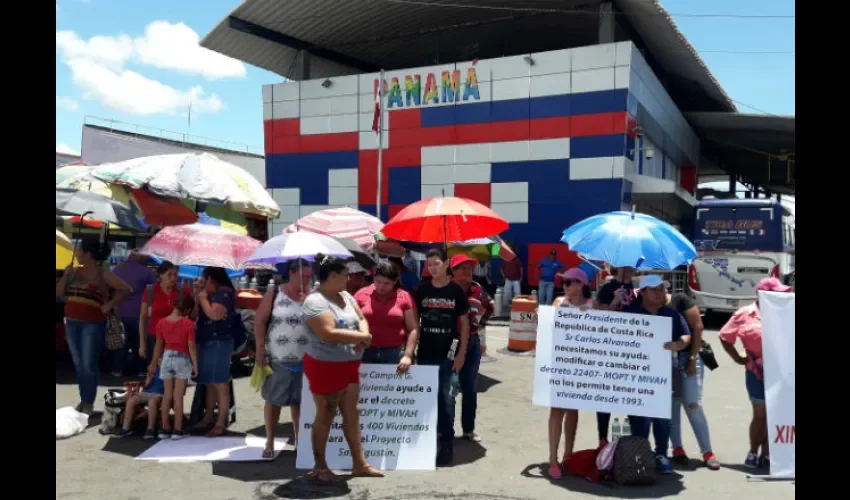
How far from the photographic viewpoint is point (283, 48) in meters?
27.0

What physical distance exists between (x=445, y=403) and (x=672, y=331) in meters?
2.02

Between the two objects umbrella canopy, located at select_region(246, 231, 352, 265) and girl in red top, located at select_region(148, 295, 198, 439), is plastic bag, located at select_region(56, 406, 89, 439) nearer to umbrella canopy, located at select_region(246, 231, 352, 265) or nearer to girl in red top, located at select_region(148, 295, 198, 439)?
girl in red top, located at select_region(148, 295, 198, 439)

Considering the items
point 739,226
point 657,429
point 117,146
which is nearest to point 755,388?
point 657,429

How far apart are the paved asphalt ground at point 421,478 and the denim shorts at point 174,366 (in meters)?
0.69

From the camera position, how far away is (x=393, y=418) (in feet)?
19.2

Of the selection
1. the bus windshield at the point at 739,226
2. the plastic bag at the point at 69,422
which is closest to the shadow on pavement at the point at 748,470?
the plastic bag at the point at 69,422

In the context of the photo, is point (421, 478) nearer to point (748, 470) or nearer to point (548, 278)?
point (748, 470)

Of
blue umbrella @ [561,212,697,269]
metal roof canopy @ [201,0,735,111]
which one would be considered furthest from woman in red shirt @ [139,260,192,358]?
metal roof canopy @ [201,0,735,111]

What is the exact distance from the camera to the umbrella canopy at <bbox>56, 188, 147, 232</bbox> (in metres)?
8.79

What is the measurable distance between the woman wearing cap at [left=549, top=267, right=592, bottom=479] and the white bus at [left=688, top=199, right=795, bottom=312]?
11.9 meters

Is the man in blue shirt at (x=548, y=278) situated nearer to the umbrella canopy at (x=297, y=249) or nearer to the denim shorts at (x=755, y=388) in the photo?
the denim shorts at (x=755, y=388)
